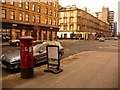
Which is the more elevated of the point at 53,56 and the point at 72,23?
the point at 72,23

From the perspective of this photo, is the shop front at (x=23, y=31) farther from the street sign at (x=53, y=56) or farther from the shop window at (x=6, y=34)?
the street sign at (x=53, y=56)

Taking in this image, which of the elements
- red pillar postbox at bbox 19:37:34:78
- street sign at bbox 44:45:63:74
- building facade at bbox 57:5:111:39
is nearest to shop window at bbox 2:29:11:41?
street sign at bbox 44:45:63:74

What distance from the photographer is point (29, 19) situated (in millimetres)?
31266

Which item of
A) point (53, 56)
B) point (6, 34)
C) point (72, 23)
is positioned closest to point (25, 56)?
point (53, 56)

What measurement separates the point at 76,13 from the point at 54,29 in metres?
18.2

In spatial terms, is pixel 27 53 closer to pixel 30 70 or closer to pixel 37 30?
pixel 30 70

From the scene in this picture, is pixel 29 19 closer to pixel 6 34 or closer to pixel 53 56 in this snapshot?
pixel 6 34

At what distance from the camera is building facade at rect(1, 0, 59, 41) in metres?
26.6

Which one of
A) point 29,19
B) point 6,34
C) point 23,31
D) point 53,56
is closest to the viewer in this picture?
point 53,56

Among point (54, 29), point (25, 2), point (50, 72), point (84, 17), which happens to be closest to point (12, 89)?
point (50, 72)

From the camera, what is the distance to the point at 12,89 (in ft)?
14.9

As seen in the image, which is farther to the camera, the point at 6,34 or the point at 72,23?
the point at 72,23

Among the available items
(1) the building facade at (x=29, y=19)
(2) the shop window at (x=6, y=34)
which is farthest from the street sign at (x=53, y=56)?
(2) the shop window at (x=6, y=34)

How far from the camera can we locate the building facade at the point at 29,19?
87.3ft
